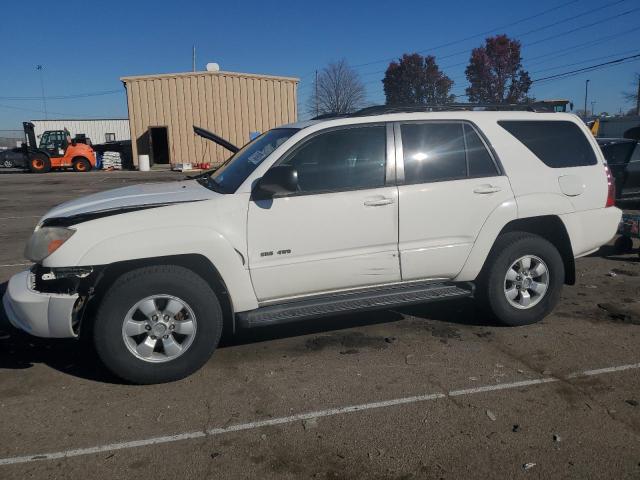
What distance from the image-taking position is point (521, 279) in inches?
194

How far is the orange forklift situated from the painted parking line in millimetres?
30590

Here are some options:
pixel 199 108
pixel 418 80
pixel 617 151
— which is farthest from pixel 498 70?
pixel 617 151

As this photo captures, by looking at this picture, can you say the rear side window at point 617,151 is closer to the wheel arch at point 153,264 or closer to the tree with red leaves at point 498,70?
the wheel arch at point 153,264

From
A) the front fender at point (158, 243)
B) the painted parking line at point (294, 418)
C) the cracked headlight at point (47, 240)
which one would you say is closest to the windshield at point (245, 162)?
the front fender at point (158, 243)

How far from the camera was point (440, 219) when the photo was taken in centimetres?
453

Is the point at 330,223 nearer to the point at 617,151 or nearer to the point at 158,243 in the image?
the point at 158,243

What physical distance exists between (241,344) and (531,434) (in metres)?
2.48

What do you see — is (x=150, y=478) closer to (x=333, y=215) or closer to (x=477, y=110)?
(x=333, y=215)

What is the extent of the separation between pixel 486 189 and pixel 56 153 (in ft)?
102

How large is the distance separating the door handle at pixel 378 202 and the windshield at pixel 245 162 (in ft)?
2.84

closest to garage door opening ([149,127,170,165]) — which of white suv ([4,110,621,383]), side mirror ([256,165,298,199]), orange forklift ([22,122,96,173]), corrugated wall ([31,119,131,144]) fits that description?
orange forklift ([22,122,96,173])

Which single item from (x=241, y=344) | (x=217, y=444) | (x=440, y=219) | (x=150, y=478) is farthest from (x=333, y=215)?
(x=150, y=478)

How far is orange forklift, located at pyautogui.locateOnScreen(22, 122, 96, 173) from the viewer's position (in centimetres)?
2969

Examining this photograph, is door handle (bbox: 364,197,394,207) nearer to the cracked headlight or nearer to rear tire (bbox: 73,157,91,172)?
the cracked headlight
